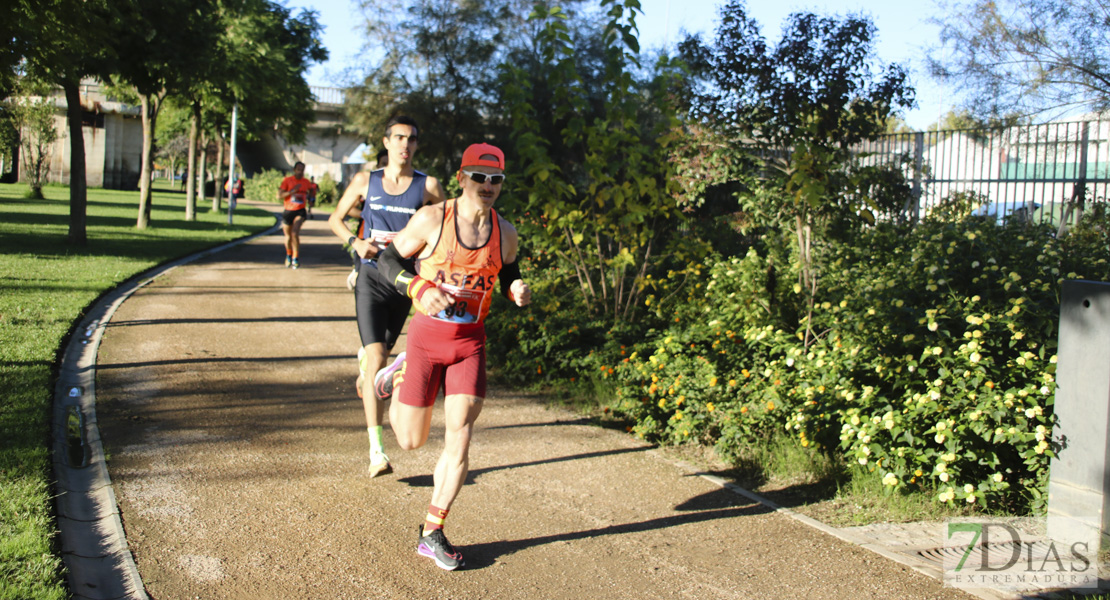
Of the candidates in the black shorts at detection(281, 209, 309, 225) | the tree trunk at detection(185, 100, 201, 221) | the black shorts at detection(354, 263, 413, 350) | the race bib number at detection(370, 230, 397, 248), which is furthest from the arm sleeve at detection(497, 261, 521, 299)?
the tree trunk at detection(185, 100, 201, 221)

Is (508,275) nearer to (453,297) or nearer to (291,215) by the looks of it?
(453,297)

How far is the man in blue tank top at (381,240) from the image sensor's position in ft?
17.3

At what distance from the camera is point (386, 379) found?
15.8ft

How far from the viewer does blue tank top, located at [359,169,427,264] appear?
5453 millimetres

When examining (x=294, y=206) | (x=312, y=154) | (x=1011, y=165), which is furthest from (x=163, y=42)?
(x=312, y=154)

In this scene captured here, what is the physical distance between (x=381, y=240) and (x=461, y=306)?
54.9 inches

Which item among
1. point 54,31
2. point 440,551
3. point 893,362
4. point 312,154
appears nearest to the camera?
point 440,551

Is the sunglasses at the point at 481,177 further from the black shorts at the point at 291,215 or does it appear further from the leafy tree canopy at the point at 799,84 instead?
the black shorts at the point at 291,215

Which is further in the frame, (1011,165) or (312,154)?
(312,154)

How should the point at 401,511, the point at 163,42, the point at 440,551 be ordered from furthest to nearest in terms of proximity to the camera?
1. the point at 163,42
2. the point at 401,511
3. the point at 440,551

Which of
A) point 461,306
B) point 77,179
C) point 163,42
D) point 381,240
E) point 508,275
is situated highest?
point 163,42

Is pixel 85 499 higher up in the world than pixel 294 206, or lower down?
lower down

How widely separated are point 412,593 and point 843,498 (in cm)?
267

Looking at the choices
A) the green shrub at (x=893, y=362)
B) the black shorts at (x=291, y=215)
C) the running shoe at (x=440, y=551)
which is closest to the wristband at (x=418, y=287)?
the running shoe at (x=440, y=551)
